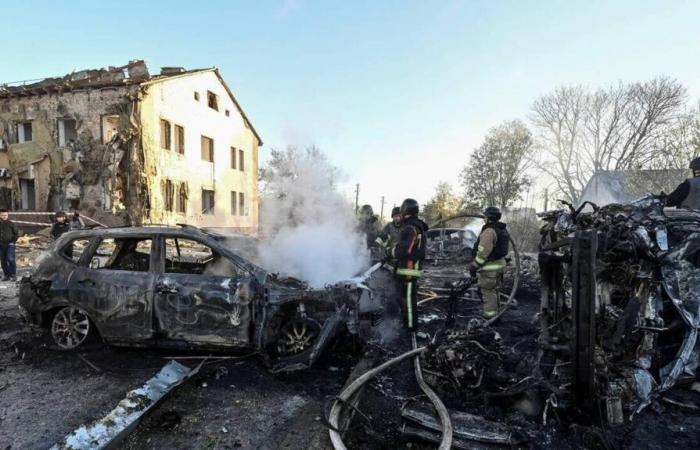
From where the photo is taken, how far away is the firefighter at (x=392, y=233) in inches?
299

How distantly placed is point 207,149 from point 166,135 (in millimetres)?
3651

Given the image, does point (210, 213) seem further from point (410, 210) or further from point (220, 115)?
point (410, 210)

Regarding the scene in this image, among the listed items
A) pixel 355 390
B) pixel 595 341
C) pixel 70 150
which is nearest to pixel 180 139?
pixel 70 150

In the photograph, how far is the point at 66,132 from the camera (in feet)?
64.0

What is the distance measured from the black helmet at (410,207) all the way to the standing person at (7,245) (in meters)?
9.64

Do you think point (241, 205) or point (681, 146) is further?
point (241, 205)

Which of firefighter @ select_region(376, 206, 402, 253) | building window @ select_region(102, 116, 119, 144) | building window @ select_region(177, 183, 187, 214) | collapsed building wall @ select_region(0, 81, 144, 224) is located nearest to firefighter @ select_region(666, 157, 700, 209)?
firefighter @ select_region(376, 206, 402, 253)

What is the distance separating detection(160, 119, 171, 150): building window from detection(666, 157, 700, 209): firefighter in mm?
20110

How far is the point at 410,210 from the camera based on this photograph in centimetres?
591

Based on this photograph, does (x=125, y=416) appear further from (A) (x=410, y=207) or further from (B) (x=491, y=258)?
(B) (x=491, y=258)

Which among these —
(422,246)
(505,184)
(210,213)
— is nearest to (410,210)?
(422,246)

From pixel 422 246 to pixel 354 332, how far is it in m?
1.77

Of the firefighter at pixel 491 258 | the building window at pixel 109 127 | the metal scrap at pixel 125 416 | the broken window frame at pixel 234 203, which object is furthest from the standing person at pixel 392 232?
the broken window frame at pixel 234 203

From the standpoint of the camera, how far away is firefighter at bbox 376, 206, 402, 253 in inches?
299
